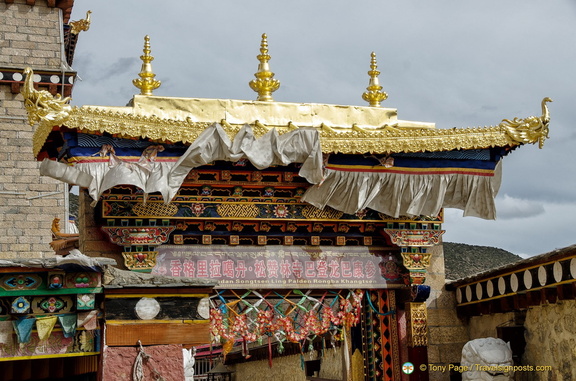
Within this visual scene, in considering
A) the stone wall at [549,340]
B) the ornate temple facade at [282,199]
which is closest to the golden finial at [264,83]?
the ornate temple facade at [282,199]

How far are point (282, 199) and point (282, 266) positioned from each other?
89 centimetres

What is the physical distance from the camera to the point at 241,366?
88.1 ft

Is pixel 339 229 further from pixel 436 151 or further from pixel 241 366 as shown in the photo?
pixel 241 366

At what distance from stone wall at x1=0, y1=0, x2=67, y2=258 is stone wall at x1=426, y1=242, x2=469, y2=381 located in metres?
8.83

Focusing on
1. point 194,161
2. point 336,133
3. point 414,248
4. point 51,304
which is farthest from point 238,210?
point 51,304

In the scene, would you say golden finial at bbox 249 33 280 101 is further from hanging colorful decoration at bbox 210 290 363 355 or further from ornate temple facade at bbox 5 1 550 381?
hanging colorful decoration at bbox 210 290 363 355

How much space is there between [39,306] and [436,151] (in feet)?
20.6

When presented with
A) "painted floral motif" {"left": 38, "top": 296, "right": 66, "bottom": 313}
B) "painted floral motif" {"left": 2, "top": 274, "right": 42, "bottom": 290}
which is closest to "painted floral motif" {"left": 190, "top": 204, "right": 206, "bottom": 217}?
"painted floral motif" {"left": 38, "top": 296, "right": 66, "bottom": 313}

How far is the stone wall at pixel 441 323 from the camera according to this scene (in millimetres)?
13117

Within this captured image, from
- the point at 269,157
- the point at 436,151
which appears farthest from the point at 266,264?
the point at 436,151

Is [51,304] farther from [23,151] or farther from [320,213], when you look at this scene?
[23,151]

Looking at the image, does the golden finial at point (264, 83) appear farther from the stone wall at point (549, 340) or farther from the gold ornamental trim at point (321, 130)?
the stone wall at point (549, 340)

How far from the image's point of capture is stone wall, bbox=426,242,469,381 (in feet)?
43.0

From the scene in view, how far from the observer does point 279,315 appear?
40.8 ft
